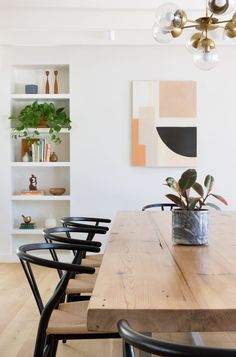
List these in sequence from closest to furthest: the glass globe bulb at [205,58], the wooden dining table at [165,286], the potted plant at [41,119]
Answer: the wooden dining table at [165,286]
the glass globe bulb at [205,58]
the potted plant at [41,119]

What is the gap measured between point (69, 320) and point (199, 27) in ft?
7.69

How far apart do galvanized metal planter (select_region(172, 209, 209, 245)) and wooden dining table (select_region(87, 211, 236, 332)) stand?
48 mm

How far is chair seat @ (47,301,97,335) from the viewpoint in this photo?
6.44 ft

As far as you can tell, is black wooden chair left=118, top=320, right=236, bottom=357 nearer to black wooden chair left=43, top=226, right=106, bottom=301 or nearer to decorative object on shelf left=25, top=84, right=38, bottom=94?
black wooden chair left=43, top=226, right=106, bottom=301

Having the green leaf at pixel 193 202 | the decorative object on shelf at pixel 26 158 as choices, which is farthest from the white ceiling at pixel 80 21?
Answer: the green leaf at pixel 193 202

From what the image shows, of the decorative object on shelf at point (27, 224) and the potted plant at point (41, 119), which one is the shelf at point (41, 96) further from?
the decorative object on shelf at point (27, 224)

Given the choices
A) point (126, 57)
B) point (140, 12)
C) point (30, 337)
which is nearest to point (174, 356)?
point (30, 337)

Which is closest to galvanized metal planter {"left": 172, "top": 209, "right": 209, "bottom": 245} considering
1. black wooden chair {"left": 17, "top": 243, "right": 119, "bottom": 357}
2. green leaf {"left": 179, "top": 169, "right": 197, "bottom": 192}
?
green leaf {"left": 179, "top": 169, "right": 197, "bottom": 192}

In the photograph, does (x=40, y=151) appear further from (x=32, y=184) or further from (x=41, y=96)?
(x=41, y=96)

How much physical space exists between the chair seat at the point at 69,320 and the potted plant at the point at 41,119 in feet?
11.8

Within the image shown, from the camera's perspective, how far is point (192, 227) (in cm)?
228

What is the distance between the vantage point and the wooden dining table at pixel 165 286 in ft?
4.07

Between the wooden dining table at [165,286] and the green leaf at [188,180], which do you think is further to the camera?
the green leaf at [188,180]

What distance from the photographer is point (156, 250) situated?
2166 millimetres
